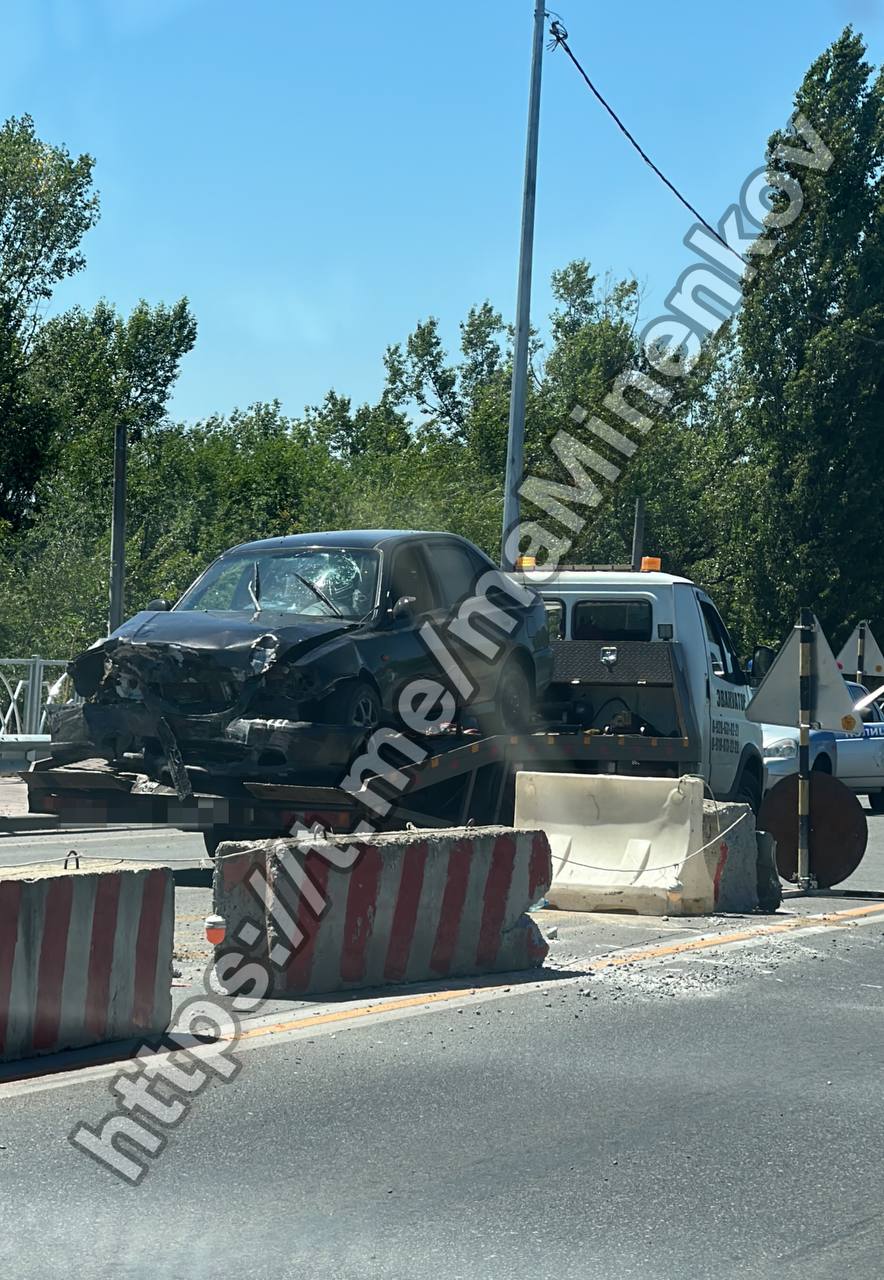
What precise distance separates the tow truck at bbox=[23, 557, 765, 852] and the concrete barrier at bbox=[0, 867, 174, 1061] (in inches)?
140

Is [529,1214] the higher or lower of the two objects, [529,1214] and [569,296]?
the lower

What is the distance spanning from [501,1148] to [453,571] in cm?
751

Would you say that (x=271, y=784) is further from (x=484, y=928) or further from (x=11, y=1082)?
(x=11, y=1082)

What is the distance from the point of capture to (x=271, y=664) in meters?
10.5

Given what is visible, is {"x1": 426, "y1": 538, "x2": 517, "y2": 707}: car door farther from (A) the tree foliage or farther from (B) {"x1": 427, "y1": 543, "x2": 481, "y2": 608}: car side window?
(A) the tree foliage

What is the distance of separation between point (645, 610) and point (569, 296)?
159 feet

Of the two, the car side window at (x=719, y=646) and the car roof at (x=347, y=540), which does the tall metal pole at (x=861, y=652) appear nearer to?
the car side window at (x=719, y=646)

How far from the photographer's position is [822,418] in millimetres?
42500

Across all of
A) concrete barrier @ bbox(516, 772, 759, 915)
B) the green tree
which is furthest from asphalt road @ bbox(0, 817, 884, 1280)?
the green tree

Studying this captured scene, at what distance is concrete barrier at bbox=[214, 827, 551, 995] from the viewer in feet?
25.8

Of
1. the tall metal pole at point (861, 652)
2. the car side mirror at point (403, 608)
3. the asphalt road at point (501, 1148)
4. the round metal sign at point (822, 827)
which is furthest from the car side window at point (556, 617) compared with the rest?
the tall metal pole at point (861, 652)

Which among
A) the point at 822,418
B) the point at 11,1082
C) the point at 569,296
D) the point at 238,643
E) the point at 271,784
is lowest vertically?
the point at 11,1082

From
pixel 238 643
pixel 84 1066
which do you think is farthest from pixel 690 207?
pixel 84 1066

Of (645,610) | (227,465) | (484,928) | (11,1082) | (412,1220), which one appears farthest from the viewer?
(227,465)
